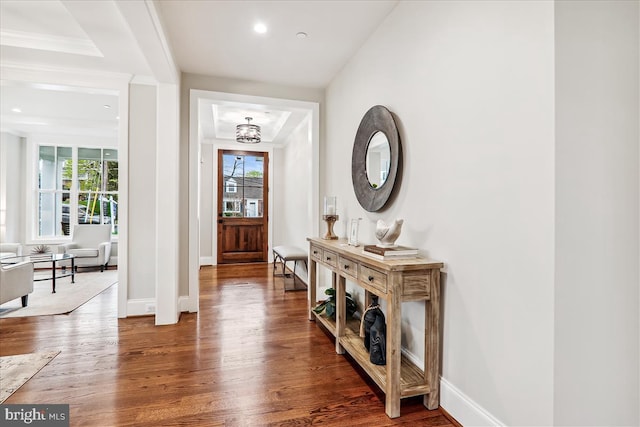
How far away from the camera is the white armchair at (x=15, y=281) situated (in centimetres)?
331

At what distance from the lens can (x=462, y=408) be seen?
1702 millimetres

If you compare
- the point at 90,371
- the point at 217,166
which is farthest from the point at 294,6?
the point at 217,166

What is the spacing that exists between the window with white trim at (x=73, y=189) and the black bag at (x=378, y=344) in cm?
665

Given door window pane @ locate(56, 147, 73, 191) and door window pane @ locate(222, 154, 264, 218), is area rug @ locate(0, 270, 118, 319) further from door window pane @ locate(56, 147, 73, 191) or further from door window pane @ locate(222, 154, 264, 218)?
door window pane @ locate(222, 154, 264, 218)

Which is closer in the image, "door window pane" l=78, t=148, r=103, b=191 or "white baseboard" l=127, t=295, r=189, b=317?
"white baseboard" l=127, t=295, r=189, b=317

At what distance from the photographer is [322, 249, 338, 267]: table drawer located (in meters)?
2.65

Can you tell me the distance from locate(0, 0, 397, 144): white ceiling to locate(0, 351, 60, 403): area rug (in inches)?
99.2

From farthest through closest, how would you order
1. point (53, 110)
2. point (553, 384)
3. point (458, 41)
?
1. point (53, 110)
2. point (458, 41)
3. point (553, 384)

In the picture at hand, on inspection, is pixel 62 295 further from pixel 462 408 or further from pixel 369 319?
pixel 462 408

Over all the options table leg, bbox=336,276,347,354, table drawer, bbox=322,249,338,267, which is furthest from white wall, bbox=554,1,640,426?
table drawer, bbox=322,249,338,267

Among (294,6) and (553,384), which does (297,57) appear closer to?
(294,6)

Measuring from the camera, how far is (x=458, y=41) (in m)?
1.76

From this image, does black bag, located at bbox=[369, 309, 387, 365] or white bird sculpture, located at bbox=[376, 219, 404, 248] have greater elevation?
white bird sculpture, located at bbox=[376, 219, 404, 248]

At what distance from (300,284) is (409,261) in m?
3.28
